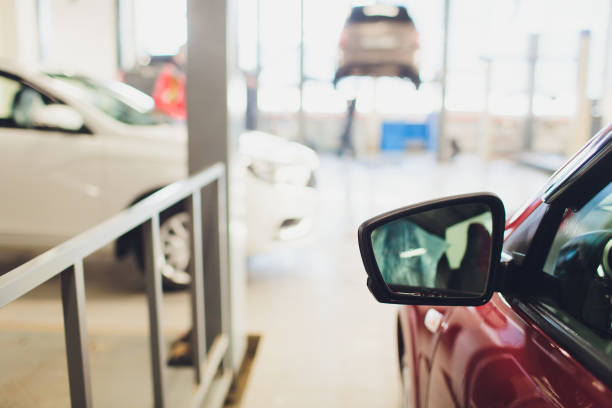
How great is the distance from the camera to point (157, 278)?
1528mm

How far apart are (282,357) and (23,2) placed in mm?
6126

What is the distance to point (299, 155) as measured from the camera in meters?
3.93

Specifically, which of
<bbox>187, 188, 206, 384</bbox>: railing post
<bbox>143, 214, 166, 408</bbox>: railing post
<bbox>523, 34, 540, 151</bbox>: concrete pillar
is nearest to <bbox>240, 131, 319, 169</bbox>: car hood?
<bbox>187, 188, 206, 384</bbox>: railing post

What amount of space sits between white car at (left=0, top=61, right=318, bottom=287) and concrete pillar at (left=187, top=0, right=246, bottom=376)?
101 cm

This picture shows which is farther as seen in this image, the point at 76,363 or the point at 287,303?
the point at 287,303

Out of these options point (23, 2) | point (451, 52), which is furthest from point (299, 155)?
point (451, 52)

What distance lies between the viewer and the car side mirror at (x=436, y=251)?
0.82m

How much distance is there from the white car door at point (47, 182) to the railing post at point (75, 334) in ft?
7.94

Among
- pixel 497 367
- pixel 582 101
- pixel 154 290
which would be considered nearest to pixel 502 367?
pixel 497 367

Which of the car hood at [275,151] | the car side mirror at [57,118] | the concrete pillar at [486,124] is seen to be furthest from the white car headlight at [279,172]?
the concrete pillar at [486,124]

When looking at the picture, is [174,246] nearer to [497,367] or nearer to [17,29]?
[497,367]

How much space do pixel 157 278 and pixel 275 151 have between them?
244cm

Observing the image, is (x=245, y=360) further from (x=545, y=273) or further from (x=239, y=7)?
(x=545, y=273)

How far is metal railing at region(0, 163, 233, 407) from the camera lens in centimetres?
99
